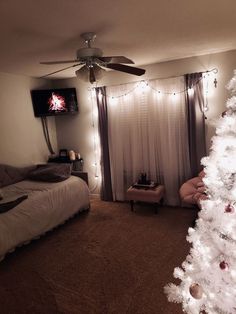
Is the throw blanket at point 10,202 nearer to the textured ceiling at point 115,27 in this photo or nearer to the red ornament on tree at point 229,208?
the textured ceiling at point 115,27

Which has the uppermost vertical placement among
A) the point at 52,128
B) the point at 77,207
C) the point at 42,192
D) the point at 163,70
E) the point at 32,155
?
the point at 163,70

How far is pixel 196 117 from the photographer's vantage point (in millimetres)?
3840

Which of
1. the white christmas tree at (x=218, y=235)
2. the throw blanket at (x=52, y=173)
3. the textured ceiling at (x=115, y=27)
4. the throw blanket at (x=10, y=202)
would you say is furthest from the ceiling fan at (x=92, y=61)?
the throw blanket at (x=52, y=173)

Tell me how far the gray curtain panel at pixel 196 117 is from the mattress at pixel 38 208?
6.22 feet

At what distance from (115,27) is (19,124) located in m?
2.72

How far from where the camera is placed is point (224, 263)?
1.39m

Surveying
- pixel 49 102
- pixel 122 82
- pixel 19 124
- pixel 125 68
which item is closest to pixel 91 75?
pixel 125 68

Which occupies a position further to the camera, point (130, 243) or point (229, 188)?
point (130, 243)

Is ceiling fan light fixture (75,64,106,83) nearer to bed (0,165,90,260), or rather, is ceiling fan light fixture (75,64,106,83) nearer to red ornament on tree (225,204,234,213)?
bed (0,165,90,260)

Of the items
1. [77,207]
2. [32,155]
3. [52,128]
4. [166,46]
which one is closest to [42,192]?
[77,207]

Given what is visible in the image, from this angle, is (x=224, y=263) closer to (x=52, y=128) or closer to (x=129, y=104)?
(x=129, y=104)

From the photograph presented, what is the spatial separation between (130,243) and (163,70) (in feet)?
9.05

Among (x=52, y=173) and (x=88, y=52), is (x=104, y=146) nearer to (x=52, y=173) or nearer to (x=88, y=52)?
(x=52, y=173)

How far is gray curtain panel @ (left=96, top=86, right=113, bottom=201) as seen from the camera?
4488mm
